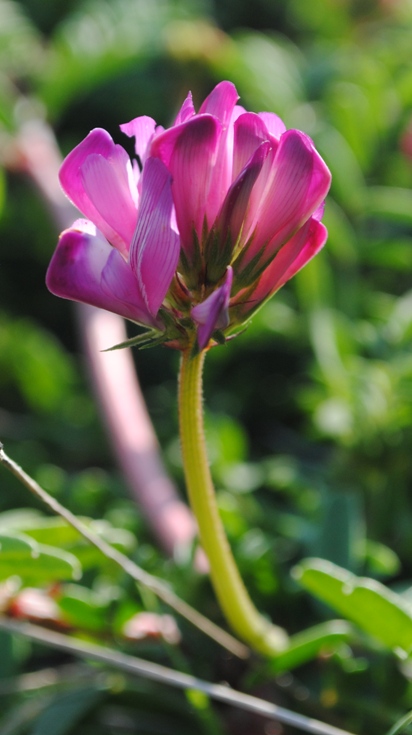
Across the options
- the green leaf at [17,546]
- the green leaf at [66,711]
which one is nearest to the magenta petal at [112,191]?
the green leaf at [17,546]

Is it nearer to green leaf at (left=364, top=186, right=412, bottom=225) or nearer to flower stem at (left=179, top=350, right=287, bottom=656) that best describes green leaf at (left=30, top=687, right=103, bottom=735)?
flower stem at (left=179, top=350, right=287, bottom=656)

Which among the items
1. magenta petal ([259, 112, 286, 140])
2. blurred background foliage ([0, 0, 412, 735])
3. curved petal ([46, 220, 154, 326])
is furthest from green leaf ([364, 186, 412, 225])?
curved petal ([46, 220, 154, 326])

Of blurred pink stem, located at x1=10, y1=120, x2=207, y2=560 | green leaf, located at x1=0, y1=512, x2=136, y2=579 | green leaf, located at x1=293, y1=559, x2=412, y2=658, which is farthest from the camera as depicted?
blurred pink stem, located at x1=10, y1=120, x2=207, y2=560

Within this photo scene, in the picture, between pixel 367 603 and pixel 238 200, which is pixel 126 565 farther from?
pixel 238 200

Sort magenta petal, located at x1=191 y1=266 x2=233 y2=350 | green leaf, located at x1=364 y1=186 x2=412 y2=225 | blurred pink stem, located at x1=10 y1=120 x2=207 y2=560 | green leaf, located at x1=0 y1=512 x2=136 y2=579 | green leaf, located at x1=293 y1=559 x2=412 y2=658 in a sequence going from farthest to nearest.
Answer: green leaf, located at x1=364 y1=186 x2=412 y2=225, blurred pink stem, located at x1=10 y1=120 x2=207 y2=560, green leaf, located at x1=0 y1=512 x2=136 y2=579, green leaf, located at x1=293 y1=559 x2=412 y2=658, magenta petal, located at x1=191 y1=266 x2=233 y2=350

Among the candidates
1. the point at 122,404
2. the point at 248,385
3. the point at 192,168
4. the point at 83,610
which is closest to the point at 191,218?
the point at 192,168

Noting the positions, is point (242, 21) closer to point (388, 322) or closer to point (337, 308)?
point (337, 308)
